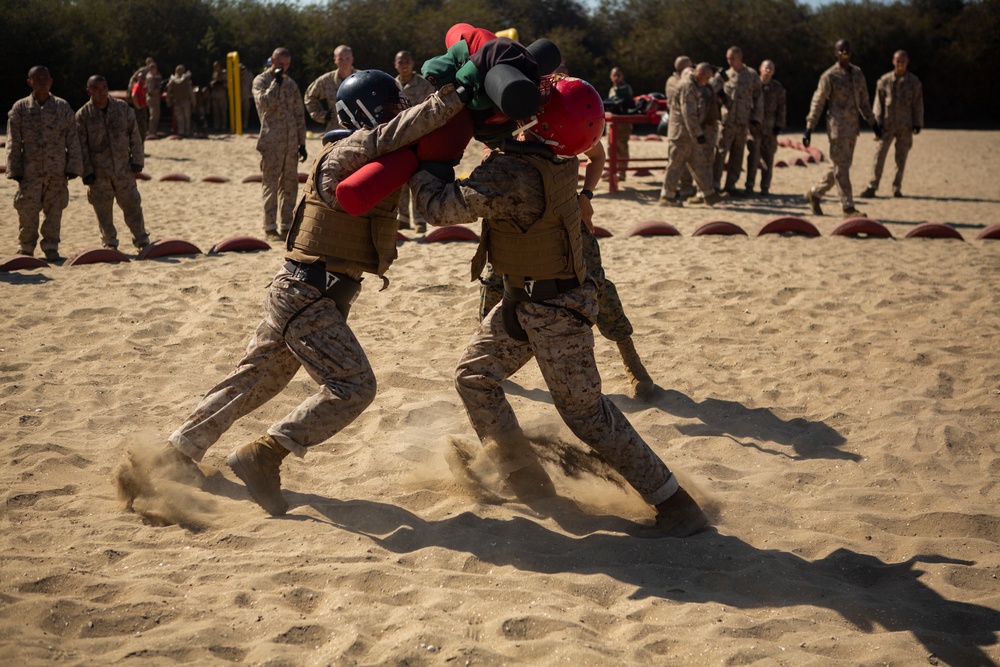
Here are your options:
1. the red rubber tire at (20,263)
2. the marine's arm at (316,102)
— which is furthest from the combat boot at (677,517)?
the marine's arm at (316,102)

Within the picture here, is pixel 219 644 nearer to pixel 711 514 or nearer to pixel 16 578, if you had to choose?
pixel 16 578

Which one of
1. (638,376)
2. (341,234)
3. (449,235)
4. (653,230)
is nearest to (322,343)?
(341,234)

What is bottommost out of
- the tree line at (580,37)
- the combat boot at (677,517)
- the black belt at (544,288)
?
the combat boot at (677,517)

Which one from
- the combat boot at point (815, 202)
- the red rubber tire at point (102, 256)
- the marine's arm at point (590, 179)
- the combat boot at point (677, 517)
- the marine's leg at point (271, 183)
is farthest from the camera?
the combat boot at point (815, 202)

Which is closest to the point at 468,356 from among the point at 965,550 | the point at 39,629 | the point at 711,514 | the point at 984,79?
the point at 711,514

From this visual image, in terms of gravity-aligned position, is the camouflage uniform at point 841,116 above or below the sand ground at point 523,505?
above

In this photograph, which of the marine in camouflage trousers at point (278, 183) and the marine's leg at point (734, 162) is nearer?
the marine in camouflage trousers at point (278, 183)

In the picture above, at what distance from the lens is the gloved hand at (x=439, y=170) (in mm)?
3783

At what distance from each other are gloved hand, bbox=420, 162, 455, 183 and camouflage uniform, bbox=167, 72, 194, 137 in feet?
74.3

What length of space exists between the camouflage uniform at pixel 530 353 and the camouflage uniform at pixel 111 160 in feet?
24.8

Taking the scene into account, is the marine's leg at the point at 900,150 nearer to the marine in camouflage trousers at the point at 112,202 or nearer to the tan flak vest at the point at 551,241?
the marine in camouflage trousers at the point at 112,202

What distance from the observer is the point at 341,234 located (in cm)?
402

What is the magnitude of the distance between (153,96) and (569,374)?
2306 cm

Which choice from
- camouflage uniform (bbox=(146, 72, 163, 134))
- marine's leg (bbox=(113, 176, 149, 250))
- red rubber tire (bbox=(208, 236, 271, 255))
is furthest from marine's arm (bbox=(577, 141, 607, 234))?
camouflage uniform (bbox=(146, 72, 163, 134))
